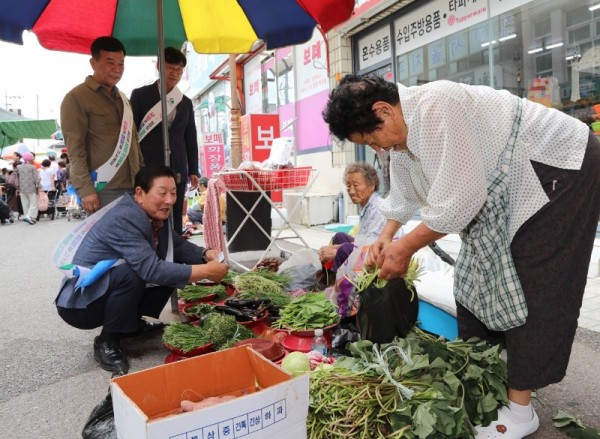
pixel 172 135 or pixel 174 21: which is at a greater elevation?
pixel 174 21

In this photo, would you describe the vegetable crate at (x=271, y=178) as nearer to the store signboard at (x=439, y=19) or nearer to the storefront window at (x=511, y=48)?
the storefront window at (x=511, y=48)

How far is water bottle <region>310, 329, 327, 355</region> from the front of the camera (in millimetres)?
2885

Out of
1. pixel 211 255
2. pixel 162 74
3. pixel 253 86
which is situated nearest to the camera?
pixel 211 255

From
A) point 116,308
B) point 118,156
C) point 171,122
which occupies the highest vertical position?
point 171,122

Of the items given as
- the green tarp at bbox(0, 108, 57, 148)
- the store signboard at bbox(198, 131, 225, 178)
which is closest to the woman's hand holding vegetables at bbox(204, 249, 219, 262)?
the store signboard at bbox(198, 131, 225, 178)

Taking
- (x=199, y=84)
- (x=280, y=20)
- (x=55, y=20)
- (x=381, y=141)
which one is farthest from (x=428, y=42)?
(x=199, y=84)

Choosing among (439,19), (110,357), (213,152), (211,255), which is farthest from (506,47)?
(213,152)

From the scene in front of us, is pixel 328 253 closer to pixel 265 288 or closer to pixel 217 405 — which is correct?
pixel 265 288

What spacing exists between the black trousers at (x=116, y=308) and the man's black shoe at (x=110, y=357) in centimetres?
13

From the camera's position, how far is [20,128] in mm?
22094

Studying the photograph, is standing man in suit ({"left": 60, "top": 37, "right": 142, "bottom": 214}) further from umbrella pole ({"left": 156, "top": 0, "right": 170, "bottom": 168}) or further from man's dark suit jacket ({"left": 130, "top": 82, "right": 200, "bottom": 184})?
man's dark suit jacket ({"left": 130, "top": 82, "right": 200, "bottom": 184})

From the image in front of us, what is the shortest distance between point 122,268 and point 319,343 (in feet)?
4.33

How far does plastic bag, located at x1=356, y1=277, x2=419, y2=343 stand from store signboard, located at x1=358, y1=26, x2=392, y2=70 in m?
6.51

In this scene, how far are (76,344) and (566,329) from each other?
329 cm
